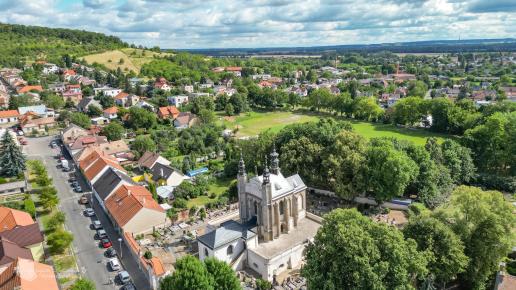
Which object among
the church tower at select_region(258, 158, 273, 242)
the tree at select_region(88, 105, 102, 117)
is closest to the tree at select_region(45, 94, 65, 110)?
the tree at select_region(88, 105, 102, 117)

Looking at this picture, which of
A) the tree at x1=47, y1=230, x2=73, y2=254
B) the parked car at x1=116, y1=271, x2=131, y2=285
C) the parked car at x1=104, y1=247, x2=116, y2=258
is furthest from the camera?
the parked car at x1=104, y1=247, x2=116, y2=258

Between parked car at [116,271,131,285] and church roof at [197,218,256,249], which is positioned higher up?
church roof at [197,218,256,249]

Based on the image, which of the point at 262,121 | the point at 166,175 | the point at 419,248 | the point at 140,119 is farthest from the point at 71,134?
the point at 419,248

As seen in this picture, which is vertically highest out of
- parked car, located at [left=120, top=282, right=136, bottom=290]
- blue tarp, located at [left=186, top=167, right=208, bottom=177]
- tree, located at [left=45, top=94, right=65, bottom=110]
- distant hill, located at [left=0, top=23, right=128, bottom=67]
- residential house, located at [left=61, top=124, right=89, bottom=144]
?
distant hill, located at [left=0, top=23, right=128, bottom=67]

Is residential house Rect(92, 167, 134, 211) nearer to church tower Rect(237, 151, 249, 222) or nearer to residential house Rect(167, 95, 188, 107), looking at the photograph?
church tower Rect(237, 151, 249, 222)

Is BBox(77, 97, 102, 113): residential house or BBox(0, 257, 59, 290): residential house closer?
BBox(0, 257, 59, 290): residential house

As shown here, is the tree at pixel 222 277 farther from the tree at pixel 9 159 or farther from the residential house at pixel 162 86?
the residential house at pixel 162 86

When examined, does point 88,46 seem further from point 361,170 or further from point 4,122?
point 361,170

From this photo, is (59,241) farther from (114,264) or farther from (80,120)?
(80,120)
